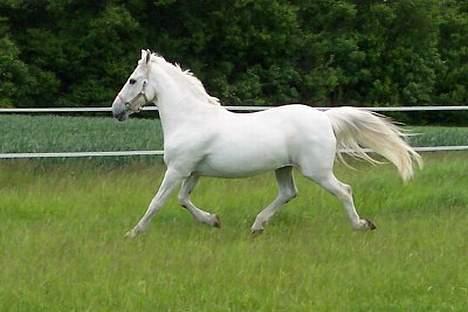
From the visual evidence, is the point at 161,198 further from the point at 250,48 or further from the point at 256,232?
the point at 250,48

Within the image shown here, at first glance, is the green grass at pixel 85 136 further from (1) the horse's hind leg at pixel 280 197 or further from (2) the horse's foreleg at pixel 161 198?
(2) the horse's foreleg at pixel 161 198

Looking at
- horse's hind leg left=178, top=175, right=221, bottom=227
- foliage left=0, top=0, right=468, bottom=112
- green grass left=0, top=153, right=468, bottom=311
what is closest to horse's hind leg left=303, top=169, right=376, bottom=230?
green grass left=0, top=153, right=468, bottom=311

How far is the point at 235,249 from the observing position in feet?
23.9

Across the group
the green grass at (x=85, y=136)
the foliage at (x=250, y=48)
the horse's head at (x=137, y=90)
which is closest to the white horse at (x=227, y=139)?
the horse's head at (x=137, y=90)

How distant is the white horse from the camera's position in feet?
26.6

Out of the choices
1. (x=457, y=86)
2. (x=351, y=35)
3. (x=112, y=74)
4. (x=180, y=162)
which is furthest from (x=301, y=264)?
(x=457, y=86)

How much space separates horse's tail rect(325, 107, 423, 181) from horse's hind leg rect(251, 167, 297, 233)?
54cm

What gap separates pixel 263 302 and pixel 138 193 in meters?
4.79

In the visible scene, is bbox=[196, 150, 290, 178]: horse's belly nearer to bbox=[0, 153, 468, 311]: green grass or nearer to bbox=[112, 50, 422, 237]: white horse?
bbox=[112, 50, 422, 237]: white horse

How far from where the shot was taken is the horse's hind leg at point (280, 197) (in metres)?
8.31

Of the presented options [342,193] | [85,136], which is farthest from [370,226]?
[85,136]

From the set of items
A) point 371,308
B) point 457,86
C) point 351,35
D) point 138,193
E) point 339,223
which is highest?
point 371,308

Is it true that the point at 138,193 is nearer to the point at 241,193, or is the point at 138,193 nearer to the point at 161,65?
the point at 241,193

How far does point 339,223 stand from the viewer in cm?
877
